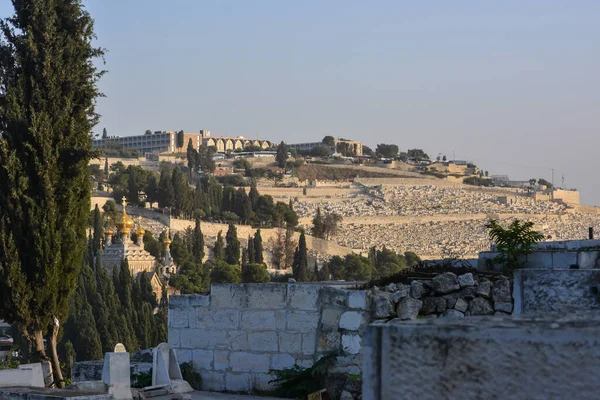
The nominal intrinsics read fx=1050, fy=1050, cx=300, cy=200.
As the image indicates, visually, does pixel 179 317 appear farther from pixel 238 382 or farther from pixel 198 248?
pixel 198 248

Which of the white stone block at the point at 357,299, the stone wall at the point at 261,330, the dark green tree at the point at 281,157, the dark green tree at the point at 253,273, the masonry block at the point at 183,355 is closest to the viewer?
the white stone block at the point at 357,299

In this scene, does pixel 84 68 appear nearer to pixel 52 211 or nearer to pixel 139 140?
pixel 52 211

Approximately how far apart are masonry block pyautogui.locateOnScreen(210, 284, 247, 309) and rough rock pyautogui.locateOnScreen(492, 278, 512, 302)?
1635mm

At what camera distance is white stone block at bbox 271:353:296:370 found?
237 inches

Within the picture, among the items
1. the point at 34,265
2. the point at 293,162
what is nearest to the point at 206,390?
the point at 34,265

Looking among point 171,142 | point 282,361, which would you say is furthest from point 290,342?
point 171,142

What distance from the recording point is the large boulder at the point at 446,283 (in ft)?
17.5

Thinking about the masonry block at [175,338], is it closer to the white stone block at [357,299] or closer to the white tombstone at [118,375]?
the white tombstone at [118,375]

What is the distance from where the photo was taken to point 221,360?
6.35 m

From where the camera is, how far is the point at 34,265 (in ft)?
29.8

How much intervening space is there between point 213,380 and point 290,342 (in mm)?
647

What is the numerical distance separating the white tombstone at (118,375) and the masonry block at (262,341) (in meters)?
0.80

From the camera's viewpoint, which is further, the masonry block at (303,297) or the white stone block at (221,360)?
the white stone block at (221,360)

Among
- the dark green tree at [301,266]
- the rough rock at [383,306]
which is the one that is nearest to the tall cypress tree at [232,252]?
the dark green tree at [301,266]
